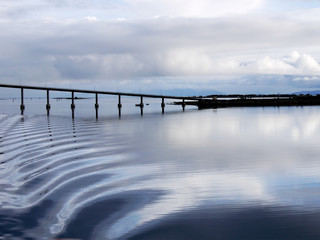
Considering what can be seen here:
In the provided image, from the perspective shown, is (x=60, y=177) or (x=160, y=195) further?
(x=60, y=177)

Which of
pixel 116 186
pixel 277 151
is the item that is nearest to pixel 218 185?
pixel 116 186

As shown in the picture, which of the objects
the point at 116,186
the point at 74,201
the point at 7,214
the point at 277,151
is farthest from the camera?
the point at 277,151

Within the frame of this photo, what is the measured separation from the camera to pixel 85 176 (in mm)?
15961

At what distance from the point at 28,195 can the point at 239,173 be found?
9.06 metres

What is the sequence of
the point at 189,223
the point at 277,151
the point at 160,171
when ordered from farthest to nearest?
the point at 277,151, the point at 160,171, the point at 189,223

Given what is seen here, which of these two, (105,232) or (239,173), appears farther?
(239,173)

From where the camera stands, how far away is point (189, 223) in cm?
1014

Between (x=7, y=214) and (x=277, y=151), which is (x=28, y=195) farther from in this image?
(x=277, y=151)

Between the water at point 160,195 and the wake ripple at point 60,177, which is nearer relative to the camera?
the water at point 160,195

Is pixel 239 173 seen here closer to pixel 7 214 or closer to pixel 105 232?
pixel 105 232

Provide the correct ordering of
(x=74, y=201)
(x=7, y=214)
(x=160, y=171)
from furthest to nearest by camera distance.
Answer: (x=160, y=171), (x=74, y=201), (x=7, y=214)

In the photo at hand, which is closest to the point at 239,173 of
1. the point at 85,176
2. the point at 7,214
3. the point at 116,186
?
the point at 116,186

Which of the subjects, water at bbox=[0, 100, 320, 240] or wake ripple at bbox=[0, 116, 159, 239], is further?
wake ripple at bbox=[0, 116, 159, 239]

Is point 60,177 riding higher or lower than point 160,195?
higher
